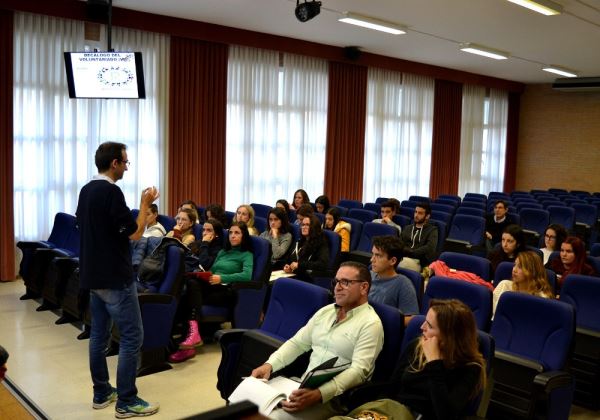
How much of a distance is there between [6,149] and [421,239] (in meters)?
5.18

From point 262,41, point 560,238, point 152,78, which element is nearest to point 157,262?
point 560,238

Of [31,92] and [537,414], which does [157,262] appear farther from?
[31,92]

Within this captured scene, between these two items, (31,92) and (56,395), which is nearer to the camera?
(56,395)

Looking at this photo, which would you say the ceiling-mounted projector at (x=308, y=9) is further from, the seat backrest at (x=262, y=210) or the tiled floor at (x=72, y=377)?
the tiled floor at (x=72, y=377)

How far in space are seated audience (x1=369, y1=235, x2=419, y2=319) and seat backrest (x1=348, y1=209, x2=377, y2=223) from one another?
13.6 feet

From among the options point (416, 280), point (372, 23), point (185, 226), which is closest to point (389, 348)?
point (416, 280)

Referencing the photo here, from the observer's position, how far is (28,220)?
8086 mm

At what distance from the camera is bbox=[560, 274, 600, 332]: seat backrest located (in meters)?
4.25

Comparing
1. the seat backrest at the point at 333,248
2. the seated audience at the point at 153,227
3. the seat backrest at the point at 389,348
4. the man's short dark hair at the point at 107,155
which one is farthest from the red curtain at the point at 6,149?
the seat backrest at the point at 389,348

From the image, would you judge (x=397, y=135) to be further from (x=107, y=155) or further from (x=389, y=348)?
(x=389, y=348)

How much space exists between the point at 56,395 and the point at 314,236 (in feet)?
9.20

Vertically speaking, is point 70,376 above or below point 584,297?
below

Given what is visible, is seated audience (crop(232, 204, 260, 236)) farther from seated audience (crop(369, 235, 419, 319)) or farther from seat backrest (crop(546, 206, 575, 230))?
seat backrest (crop(546, 206, 575, 230))

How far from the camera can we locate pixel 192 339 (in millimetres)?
4953
